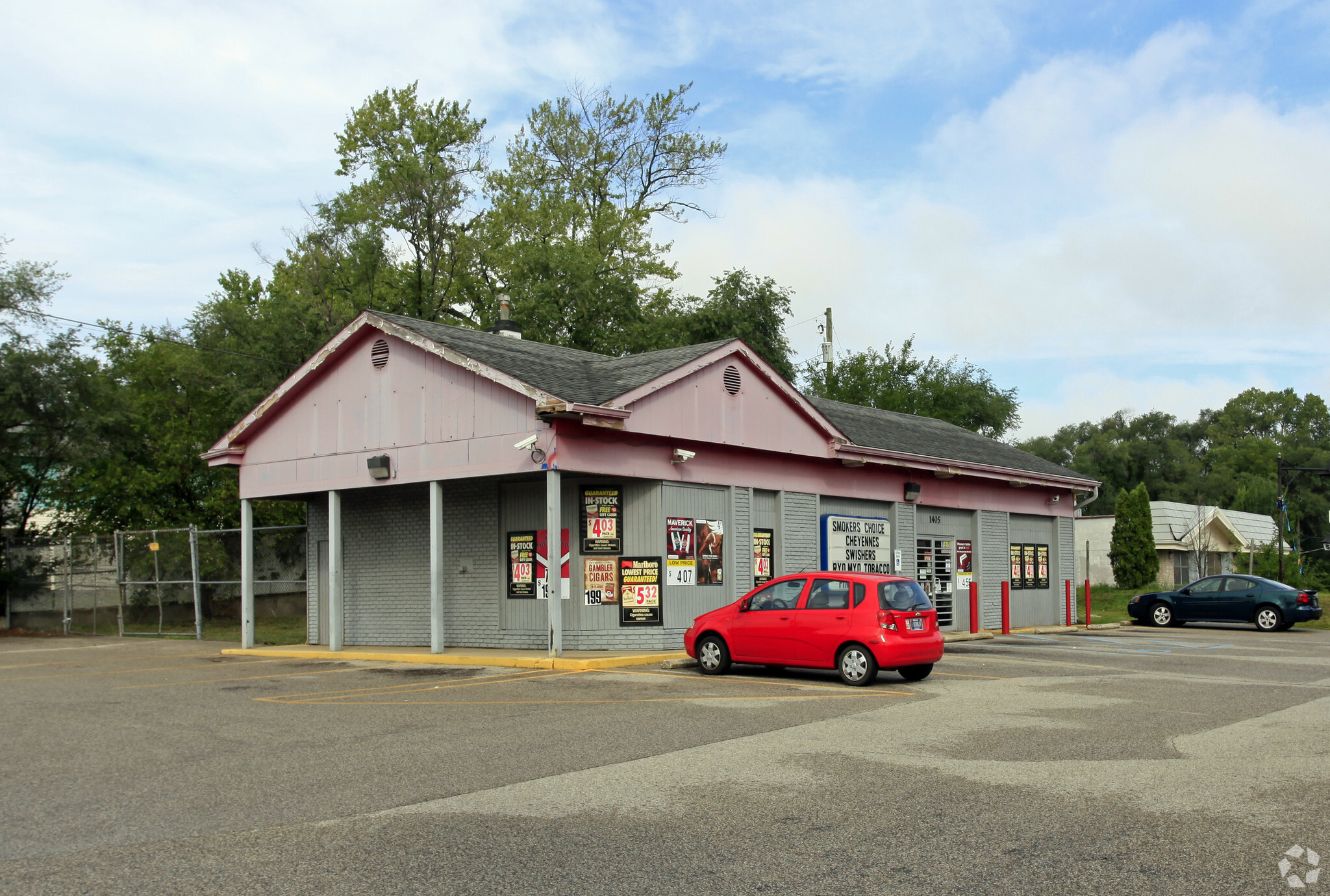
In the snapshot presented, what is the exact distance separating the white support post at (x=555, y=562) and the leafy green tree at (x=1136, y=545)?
35.6 m

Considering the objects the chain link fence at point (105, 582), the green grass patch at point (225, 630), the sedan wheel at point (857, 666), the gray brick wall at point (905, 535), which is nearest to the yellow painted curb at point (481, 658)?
the sedan wheel at point (857, 666)

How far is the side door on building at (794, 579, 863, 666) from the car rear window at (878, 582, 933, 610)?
0.30 m

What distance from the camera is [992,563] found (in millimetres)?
28516

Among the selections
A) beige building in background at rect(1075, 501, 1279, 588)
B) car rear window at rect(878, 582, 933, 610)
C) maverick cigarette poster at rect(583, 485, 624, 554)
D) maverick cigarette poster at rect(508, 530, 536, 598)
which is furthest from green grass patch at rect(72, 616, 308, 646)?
beige building in background at rect(1075, 501, 1279, 588)

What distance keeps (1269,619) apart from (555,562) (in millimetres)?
20453

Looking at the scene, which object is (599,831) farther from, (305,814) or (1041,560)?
(1041,560)

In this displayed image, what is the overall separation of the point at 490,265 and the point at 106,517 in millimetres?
16245

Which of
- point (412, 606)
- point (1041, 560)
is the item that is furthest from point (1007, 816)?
point (1041, 560)

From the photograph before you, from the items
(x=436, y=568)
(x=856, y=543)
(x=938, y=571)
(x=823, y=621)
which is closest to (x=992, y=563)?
(x=938, y=571)

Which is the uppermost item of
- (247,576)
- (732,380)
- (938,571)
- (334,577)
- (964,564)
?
(732,380)

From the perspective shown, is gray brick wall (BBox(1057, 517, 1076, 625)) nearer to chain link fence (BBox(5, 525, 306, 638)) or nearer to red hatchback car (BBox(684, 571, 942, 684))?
red hatchback car (BBox(684, 571, 942, 684))

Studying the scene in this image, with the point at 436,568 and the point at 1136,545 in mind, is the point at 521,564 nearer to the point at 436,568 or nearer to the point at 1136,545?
the point at 436,568

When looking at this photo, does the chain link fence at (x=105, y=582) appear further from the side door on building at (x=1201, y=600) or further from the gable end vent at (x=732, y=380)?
the side door on building at (x=1201, y=600)

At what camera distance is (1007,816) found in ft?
22.9
